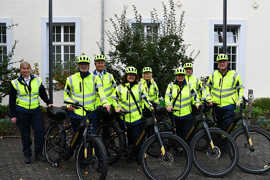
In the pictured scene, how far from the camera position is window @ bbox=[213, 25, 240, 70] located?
10.2 m

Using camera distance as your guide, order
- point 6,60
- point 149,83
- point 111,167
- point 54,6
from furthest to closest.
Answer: point 54,6 < point 6,60 < point 149,83 < point 111,167

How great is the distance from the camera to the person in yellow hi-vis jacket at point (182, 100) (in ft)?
15.5

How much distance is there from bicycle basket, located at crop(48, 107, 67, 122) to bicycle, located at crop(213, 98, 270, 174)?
285 centimetres

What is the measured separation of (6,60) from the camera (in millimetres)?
7188

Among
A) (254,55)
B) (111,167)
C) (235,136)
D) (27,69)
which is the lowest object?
(111,167)

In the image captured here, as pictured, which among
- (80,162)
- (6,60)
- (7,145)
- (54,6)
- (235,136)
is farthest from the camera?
(54,6)

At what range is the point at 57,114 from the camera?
4492 mm

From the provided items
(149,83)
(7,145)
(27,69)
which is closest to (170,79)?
(149,83)

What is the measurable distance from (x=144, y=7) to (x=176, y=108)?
5957 mm

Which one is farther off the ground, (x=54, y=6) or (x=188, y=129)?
(x=54, y=6)

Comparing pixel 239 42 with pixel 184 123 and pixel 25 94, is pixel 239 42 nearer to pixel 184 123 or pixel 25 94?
pixel 184 123

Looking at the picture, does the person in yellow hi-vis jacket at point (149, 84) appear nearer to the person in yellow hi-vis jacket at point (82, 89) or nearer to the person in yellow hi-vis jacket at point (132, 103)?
the person in yellow hi-vis jacket at point (132, 103)

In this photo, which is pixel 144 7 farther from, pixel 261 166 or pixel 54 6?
pixel 261 166

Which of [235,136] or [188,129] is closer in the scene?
[235,136]
